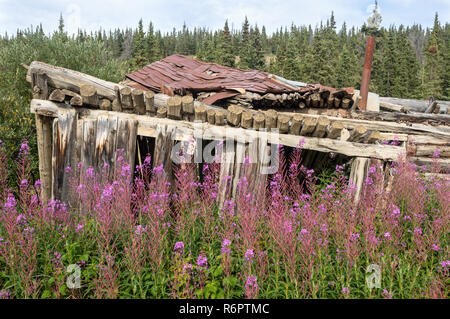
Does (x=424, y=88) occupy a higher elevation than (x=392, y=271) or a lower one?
higher

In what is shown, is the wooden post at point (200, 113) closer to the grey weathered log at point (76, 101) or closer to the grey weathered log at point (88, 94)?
the grey weathered log at point (88, 94)

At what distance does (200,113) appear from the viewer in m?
5.53

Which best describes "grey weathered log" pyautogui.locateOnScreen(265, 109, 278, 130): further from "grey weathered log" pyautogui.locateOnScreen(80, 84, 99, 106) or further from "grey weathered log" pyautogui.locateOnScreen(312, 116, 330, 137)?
"grey weathered log" pyautogui.locateOnScreen(80, 84, 99, 106)

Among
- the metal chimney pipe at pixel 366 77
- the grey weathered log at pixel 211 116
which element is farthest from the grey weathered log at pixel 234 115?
the metal chimney pipe at pixel 366 77

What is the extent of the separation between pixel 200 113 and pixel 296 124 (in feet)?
5.00

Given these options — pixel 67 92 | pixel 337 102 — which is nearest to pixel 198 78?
pixel 337 102

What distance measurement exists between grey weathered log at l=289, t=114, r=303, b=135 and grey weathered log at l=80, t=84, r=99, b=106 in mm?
3238

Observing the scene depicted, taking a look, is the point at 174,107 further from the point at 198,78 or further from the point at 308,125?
the point at 198,78

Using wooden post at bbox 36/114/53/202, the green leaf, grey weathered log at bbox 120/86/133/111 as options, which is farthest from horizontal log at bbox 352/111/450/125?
the green leaf

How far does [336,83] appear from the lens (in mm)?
44750
